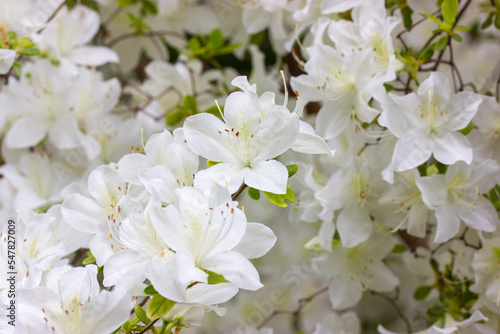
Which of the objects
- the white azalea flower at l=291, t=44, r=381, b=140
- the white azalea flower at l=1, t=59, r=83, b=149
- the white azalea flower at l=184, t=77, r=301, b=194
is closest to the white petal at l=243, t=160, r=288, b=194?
the white azalea flower at l=184, t=77, r=301, b=194

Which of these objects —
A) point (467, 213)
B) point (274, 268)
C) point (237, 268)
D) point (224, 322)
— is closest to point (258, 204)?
point (274, 268)

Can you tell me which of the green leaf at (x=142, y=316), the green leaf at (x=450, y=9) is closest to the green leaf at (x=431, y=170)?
the green leaf at (x=450, y=9)

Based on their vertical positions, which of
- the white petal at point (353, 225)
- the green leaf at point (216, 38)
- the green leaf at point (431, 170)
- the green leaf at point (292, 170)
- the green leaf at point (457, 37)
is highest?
the green leaf at point (457, 37)

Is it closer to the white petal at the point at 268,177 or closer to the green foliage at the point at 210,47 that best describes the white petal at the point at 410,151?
the white petal at the point at 268,177

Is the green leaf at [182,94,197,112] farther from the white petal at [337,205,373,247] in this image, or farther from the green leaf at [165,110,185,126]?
the white petal at [337,205,373,247]

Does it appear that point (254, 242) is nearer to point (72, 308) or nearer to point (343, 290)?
point (72, 308)
